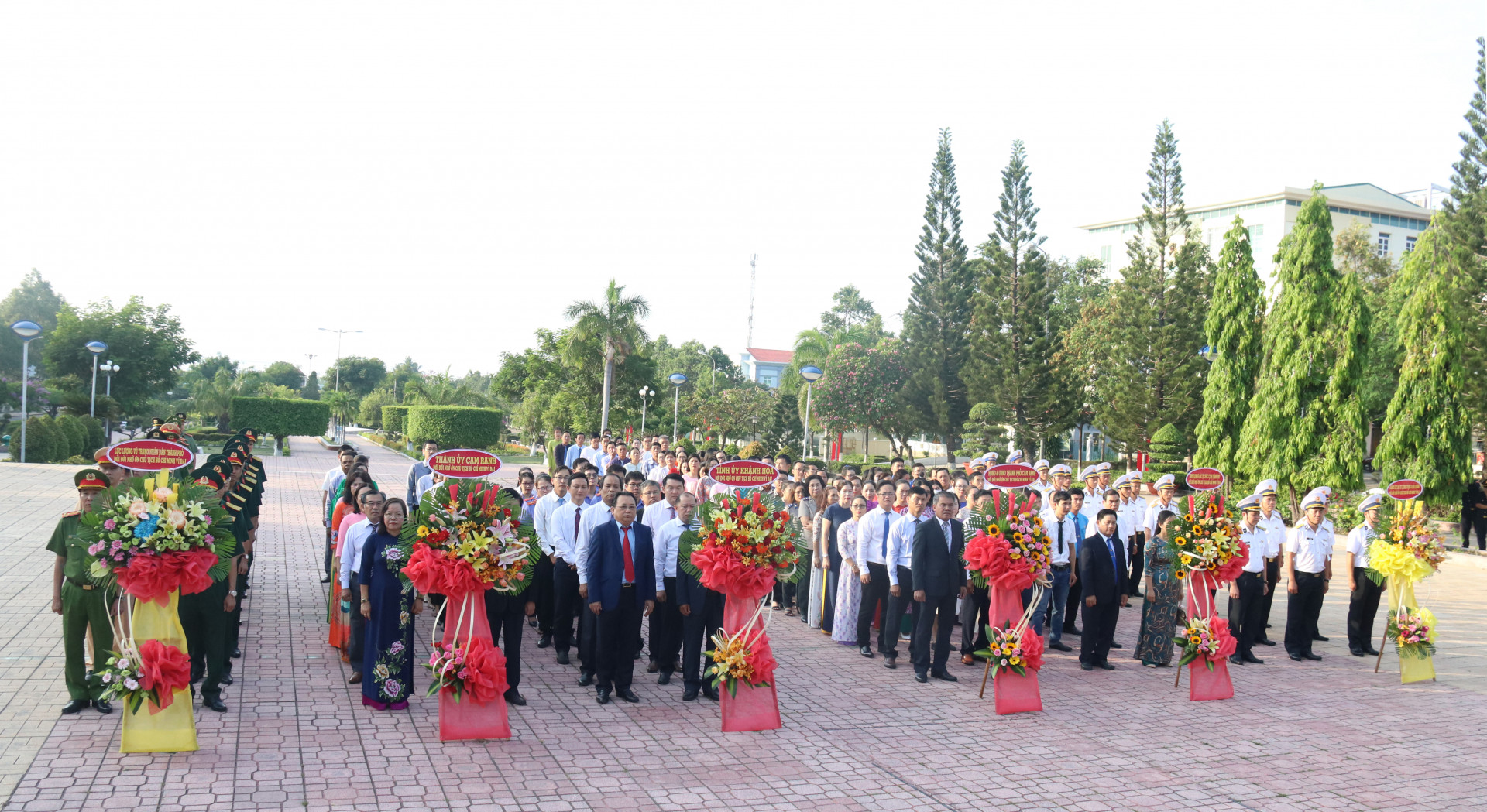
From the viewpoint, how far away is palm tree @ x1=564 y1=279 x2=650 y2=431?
32031 millimetres

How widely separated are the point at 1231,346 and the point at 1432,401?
6500 mm

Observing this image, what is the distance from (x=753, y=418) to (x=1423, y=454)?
2568 cm

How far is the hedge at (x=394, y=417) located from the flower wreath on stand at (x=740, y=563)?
45.3 meters

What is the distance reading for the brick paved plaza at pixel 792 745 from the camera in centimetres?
526

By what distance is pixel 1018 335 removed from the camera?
3553cm

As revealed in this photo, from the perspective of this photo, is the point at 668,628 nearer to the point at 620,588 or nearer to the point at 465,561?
the point at 620,588

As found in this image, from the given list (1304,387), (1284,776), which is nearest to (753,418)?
(1304,387)

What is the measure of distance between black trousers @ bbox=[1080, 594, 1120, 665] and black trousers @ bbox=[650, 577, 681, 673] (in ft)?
12.3

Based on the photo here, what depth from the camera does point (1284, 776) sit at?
616cm

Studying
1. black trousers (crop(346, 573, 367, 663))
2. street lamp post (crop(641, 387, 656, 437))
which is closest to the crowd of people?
black trousers (crop(346, 573, 367, 663))

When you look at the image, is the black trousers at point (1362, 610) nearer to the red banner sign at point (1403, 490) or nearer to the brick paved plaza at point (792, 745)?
the brick paved plaza at point (792, 745)

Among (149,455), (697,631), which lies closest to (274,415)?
(149,455)

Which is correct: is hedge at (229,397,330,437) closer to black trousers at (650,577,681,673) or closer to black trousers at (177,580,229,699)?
black trousers at (177,580,229,699)

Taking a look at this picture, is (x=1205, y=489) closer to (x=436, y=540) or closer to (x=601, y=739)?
(x=601, y=739)
